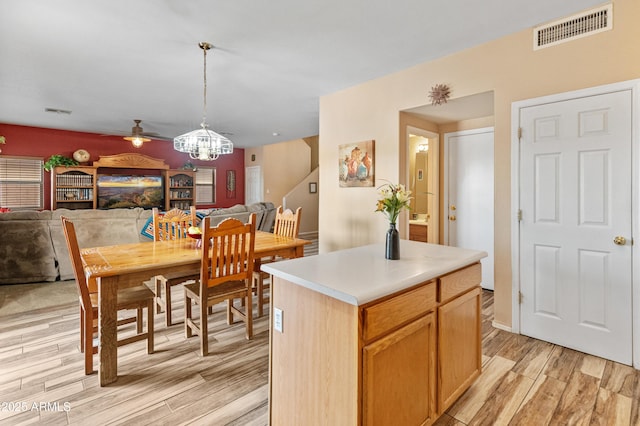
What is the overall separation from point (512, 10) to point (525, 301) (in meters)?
2.38

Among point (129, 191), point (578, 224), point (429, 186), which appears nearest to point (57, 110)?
point (129, 191)

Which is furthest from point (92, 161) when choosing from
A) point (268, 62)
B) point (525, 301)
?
point (525, 301)

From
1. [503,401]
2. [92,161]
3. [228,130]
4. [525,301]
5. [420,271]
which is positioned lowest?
[503,401]

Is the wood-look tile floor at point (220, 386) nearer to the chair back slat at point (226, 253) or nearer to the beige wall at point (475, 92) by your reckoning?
the chair back slat at point (226, 253)

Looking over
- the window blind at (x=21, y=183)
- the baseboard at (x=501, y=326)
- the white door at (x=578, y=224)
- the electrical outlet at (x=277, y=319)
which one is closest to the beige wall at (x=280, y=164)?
the window blind at (x=21, y=183)

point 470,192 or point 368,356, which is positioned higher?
point 470,192

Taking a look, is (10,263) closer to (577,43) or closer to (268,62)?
(268,62)

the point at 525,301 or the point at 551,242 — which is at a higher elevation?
the point at 551,242

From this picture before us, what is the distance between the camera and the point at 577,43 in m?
2.51

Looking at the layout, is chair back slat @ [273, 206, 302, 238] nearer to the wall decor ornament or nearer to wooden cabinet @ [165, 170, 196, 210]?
the wall decor ornament

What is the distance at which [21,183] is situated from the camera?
674 centimetres

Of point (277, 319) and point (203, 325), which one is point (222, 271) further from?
point (277, 319)

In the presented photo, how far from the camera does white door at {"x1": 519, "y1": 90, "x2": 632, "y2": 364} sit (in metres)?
2.34

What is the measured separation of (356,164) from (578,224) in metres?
2.40
